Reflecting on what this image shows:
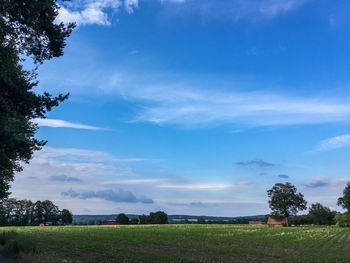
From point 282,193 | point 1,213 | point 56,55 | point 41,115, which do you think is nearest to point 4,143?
point 41,115

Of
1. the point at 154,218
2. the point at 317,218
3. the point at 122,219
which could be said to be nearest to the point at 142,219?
the point at 154,218

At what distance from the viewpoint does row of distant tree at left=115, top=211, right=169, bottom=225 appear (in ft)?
443

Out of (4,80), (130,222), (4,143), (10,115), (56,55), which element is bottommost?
(130,222)

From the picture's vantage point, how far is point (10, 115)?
43.0 ft

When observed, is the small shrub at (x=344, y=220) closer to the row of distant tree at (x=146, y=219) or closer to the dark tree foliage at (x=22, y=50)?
the row of distant tree at (x=146, y=219)

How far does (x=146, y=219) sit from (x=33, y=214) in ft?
163

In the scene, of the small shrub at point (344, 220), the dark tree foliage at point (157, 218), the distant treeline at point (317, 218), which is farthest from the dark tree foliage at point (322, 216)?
the dark tree foliage at point (157, 218)

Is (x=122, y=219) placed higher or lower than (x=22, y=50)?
lower

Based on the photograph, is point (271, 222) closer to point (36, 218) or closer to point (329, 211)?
point (329, 211)

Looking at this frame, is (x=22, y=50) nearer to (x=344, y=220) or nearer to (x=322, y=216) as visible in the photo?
(x=344, y=220)

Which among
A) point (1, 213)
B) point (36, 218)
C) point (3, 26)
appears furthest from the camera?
point (36, 218)

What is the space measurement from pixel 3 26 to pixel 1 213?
125 m

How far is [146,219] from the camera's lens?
137875mm

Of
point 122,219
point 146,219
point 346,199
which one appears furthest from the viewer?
point 146,219
